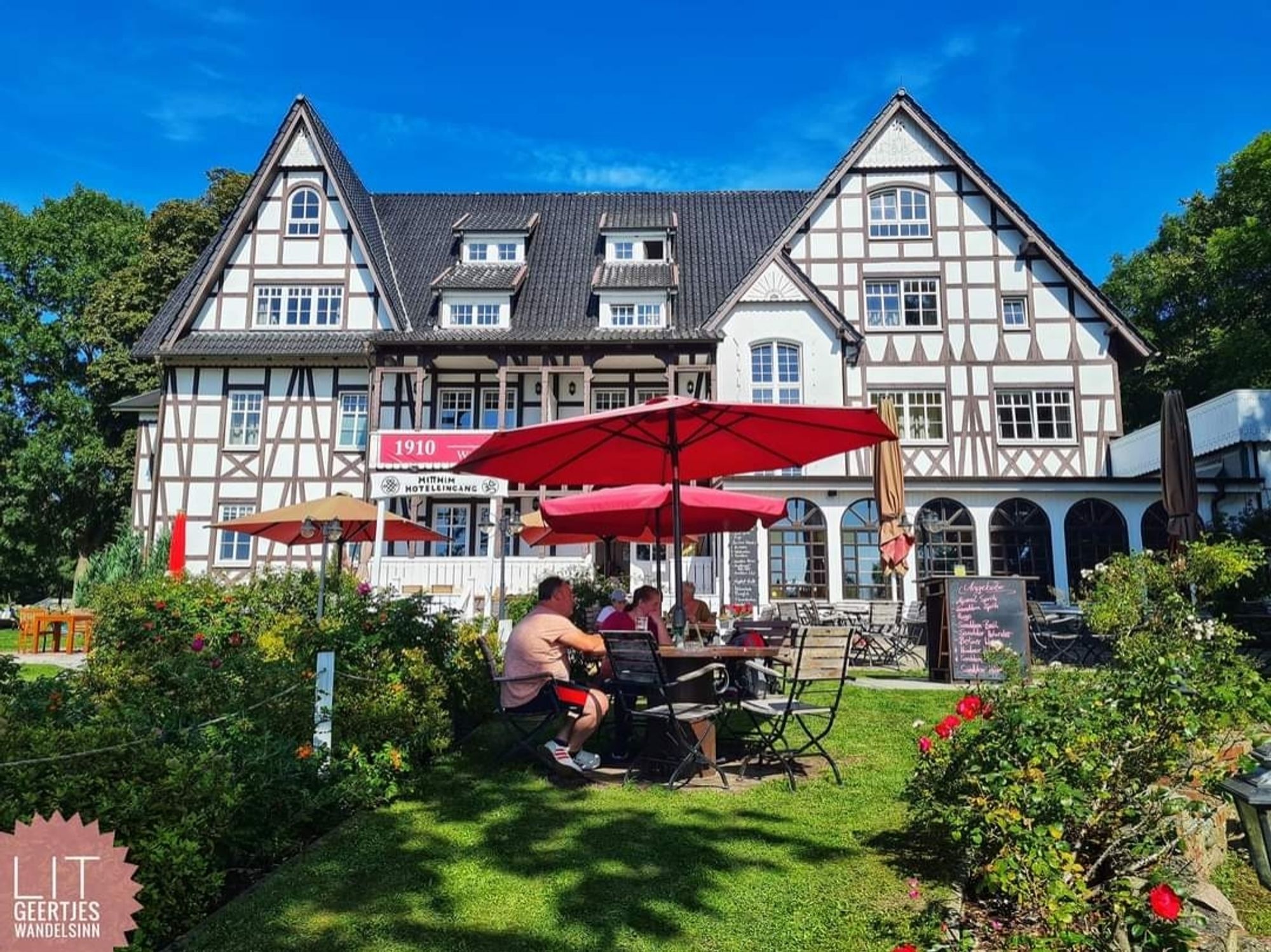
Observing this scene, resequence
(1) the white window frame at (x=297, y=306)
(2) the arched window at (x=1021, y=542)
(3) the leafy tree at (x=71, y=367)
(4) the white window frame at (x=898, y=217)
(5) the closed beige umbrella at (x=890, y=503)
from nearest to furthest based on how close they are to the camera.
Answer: (5) the closed beige umbrella at (x=890, y=503), (2) the arched window at (x=1021, y=542), (4) the white window frame at (x=898, y=217), (1) the white window frame at (x=297, y=306), (3) the leafy tree at (x=71, y=367)

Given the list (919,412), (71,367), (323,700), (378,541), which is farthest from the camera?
(71,367)

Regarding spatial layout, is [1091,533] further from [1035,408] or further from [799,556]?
[799,556]

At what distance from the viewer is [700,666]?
20.3ft

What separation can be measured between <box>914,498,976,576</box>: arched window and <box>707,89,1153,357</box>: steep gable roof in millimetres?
6079

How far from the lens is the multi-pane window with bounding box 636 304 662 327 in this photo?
23078 millimetres

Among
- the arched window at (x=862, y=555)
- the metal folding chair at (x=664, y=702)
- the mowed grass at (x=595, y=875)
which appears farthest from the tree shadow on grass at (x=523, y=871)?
the arched window at (x=862, y=555)

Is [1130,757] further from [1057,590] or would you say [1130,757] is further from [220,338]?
[220,338]

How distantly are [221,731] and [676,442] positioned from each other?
12.0ft

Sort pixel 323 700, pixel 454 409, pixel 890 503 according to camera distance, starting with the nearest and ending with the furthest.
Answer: pixel 323 700
pixel 890 503
pixel 454 409

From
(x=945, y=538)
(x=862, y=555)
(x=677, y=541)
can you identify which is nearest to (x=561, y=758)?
(x=677, y=541)

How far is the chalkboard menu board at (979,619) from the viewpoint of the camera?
11016 mm

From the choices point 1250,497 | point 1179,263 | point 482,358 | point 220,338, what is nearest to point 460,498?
point 482,358

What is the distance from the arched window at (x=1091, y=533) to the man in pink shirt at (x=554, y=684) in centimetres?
1698

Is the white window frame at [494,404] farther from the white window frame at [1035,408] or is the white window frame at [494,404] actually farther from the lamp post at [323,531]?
the white window frame at [1035,408]
